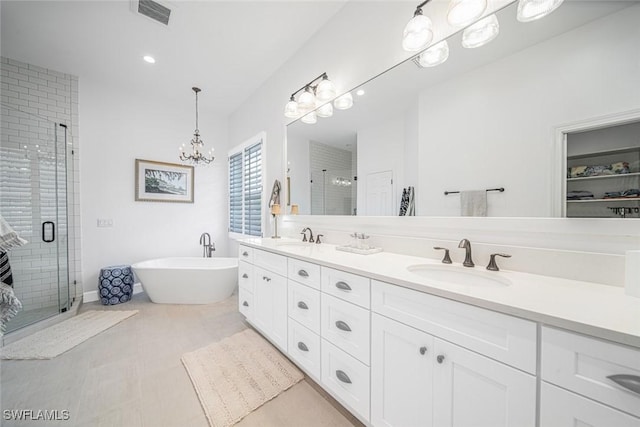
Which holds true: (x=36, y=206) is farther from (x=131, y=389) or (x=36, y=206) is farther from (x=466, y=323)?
(x=466, y=323)

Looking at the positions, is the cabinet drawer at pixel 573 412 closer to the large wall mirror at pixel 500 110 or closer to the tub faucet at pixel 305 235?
the large wall mirror at pixel 500 110

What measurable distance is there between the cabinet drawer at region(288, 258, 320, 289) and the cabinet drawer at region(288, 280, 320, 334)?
0.13 ft

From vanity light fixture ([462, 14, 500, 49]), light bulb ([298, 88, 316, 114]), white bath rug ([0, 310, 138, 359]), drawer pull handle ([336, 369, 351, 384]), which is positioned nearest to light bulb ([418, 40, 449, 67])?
vanity light fixture ([462, 14, 500, 49])

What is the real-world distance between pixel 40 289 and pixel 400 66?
4563 mm

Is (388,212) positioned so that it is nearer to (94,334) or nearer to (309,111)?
(309,111)

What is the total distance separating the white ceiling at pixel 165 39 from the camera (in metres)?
2.08

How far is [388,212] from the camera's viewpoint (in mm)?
1757

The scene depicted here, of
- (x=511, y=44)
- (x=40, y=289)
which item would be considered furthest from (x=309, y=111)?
(x=40, y=289)

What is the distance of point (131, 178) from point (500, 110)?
448 cm

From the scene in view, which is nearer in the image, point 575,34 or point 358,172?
point 575,34

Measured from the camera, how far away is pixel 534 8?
43.4 inches

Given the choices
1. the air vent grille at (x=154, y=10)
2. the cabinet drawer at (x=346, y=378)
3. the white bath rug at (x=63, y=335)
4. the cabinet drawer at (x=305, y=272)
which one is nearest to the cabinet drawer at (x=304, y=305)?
the cabinet drawer at (x=305, y=272)

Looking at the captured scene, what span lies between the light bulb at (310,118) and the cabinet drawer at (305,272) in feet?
4.99

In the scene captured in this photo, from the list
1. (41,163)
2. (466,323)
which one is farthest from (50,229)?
(466,323)
